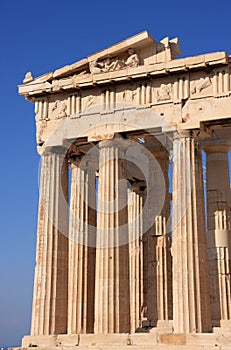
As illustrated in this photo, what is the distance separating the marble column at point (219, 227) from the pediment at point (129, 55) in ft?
17.9

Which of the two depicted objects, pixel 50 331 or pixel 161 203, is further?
pixel 161 203

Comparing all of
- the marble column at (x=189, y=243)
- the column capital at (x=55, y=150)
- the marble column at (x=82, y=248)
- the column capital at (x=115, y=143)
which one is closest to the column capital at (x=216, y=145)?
the marble column at (x=189, y=243)

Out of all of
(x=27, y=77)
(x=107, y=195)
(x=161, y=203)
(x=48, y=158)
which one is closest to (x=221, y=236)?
(x=161, y=203)

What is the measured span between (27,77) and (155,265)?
38.8 ft

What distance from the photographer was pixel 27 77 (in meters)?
32.0

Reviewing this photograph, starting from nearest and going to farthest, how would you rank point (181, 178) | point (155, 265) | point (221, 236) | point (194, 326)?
point (194, 326) < point (181, 178) < point (221, 236) < point (155, 265)

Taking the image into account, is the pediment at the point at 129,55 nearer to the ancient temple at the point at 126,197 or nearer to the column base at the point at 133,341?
the ancient temple at the point at 126,197

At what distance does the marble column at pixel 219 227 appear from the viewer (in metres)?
30.1

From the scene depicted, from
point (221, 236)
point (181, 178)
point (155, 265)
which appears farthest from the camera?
point (155, 265)

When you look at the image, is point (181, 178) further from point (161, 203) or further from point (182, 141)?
point (161, 203)

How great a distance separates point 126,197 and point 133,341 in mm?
6937

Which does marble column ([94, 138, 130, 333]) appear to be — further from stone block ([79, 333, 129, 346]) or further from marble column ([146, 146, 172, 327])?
marble column ([146, 146, 172, 327])

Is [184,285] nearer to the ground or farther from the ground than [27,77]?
nearer to the ground

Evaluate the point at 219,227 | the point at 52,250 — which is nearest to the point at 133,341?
the point at 52,250
